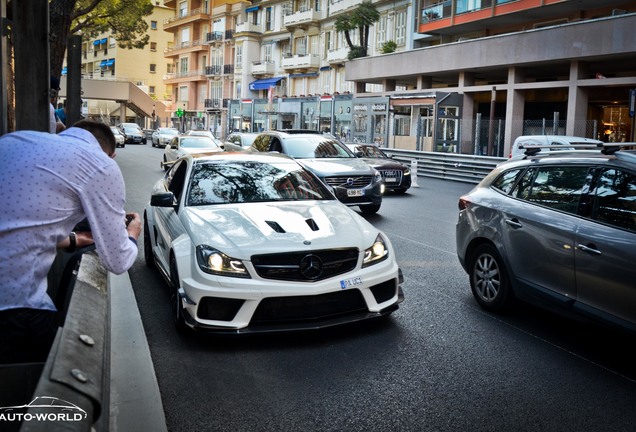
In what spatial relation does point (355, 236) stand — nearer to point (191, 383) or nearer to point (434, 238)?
point (191, 383)

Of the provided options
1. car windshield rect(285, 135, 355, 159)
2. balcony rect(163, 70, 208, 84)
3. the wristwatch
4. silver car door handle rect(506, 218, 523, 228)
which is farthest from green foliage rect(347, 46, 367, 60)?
the wristwatch

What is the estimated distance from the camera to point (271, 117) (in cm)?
5103

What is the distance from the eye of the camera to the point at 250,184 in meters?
7.00

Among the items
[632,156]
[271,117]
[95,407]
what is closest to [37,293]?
[95,407]

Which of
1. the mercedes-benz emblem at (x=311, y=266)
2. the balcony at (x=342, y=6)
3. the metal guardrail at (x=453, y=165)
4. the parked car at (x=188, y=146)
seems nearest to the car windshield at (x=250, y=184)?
the mercedes-benz emblem at (x=311, y=266)

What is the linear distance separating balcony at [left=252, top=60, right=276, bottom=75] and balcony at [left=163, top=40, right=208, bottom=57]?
44.5ft

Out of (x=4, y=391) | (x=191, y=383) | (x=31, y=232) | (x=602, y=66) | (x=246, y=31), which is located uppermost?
(x=246, y=31)

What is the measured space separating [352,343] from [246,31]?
219 feet

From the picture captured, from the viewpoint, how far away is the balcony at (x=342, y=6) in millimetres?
51500

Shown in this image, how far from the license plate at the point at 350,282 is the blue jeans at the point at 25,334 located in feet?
9.98

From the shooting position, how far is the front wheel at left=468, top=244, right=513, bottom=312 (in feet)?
21.0

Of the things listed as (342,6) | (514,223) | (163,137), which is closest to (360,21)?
(342,6)

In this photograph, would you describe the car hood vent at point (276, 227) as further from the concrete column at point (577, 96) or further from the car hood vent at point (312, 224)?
the concrete column at point (577, 96)

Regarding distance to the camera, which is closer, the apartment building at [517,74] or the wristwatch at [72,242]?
the wristwatch at [72,242]
